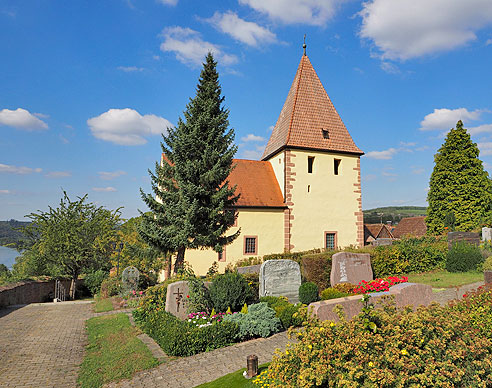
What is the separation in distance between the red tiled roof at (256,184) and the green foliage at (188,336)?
12711mm

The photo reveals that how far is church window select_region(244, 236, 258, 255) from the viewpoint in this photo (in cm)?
2161

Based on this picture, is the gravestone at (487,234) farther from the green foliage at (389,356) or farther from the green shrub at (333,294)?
the green foliage at (389,356)

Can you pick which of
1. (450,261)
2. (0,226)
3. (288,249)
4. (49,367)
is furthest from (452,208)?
(0,226)

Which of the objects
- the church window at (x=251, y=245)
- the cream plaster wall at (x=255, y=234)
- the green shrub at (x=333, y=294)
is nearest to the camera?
the green shrub at (x=333, y=294)

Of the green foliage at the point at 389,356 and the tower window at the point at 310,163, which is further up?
the tower window at the point at 310,163

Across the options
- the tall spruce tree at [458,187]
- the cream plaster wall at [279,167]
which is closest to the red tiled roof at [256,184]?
the cream plaster wall at [279,167]

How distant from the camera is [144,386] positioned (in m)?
6.47

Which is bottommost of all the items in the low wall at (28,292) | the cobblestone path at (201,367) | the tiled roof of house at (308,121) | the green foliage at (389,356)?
the low wall at (28,292)

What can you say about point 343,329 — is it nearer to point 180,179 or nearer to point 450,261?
point 180,179

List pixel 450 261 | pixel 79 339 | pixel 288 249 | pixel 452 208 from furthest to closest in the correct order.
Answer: pixel 452 208 → pixel 288 249 → pixel 450 261 → pixel 79 339

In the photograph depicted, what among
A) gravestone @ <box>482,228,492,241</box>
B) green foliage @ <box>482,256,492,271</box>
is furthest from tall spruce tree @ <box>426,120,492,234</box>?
green foliage @ <box>482,256,492,271</box>

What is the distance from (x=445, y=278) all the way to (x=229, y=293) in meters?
11.6

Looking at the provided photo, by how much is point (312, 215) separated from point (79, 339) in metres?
16.6

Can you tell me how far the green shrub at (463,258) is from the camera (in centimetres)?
1717
